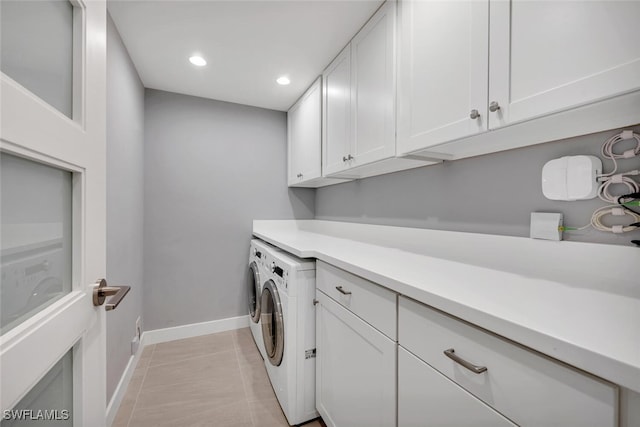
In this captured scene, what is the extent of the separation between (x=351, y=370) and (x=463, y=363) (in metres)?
0.60

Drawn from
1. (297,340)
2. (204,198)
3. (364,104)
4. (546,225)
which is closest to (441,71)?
(364,104)

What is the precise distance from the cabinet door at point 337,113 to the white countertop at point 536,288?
765mm

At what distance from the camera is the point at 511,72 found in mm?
841

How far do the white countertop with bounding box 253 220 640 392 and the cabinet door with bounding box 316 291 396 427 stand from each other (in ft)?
0.76

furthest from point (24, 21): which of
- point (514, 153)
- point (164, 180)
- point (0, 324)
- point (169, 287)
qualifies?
point (169, 287)

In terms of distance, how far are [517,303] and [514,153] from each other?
2.31ft

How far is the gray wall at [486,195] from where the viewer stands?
0.90 m

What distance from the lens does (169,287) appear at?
8.09 ft

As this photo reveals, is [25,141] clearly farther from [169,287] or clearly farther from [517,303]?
[169,287]

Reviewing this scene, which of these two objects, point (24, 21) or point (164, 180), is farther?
point (164, 180)

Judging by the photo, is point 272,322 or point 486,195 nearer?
point 486,195

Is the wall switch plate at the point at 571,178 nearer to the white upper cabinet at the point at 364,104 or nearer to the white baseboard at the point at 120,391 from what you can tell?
the white upper cabinet at the point at 364,104

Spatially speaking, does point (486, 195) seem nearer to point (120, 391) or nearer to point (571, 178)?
point (571, 178)

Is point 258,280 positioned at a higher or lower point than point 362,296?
lower
